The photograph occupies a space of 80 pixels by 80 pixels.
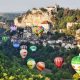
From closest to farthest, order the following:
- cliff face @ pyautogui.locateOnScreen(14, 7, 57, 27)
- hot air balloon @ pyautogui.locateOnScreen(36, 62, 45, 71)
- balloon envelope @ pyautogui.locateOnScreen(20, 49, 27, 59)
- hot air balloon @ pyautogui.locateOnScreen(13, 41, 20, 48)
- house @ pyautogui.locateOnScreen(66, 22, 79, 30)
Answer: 1. hot air balloon @ pyautogui.locateOnScreen(36, 62, 45, 71)
2. balloon envelope @ pyautogui.locateOnScreen(20, 49, 27, 59)
3. hot air balloon @ pyautogui.locateOnScreen(13, 41, 20, 48)
4. house @ pyautogui.locateOnScreen(66, 22, 79, 30)
5. cliff face @ pyautogui.locateOnScreen(14, 7, 57, 27)

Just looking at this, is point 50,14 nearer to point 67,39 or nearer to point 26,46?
point 67,39

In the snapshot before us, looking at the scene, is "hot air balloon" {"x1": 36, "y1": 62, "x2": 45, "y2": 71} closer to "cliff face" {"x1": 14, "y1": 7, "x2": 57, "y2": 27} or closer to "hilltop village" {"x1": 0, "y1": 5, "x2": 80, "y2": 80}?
"hilltop village" {"x1": 0, "y1": 5, "x2": 80, "y2": 80}

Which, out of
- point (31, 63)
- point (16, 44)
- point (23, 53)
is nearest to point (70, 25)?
point (16, 44)

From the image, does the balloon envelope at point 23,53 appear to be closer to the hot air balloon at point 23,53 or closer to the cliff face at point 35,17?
the hot air balloon at point 23,53

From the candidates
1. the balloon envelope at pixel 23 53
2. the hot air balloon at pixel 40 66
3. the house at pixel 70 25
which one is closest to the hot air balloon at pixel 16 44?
the balloon envelope at pixel 23 53

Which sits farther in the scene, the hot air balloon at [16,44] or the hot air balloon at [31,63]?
the hot air balloon at [16,44]

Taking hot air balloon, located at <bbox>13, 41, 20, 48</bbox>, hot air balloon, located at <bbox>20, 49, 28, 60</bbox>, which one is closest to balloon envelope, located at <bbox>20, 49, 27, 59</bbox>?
hot air balloon, located at <bbox>20, 49, 28, 60</bbox>

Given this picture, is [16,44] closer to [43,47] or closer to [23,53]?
[43,47]

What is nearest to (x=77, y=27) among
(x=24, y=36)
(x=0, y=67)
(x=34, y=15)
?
(x=24, y=36)
